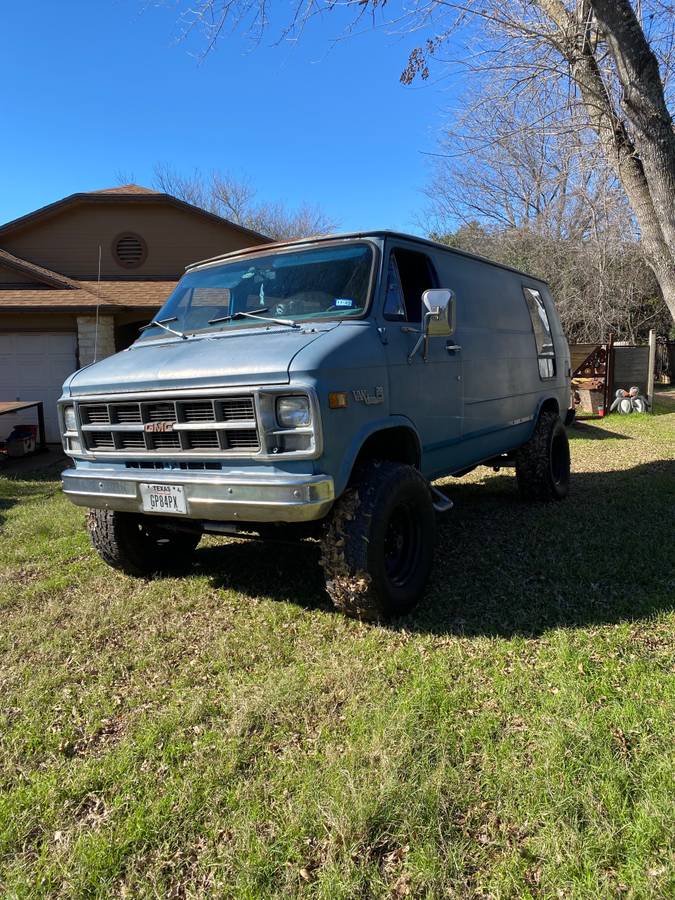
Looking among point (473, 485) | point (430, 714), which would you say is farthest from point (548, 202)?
point (430, 714)

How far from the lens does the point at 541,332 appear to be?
266 inches

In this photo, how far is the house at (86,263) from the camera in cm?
1239

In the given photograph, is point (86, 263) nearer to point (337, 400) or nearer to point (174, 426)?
point (174, 426)

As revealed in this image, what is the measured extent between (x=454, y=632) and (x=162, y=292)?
11.0 m

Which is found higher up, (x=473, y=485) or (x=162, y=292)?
(x=162, y=292)

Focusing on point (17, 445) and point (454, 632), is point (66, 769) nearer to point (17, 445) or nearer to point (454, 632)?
point (454, 632)

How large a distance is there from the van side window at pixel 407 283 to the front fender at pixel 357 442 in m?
0.67

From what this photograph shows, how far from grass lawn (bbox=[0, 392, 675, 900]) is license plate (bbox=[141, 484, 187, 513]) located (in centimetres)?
77

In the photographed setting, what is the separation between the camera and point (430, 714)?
2824mm

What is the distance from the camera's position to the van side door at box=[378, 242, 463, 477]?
156 inches

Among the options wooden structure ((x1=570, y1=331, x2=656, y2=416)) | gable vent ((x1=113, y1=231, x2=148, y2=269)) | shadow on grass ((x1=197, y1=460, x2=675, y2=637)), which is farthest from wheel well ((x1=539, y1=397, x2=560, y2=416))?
gable vent ((x1=113, y1=231, x2=148, y2=269))

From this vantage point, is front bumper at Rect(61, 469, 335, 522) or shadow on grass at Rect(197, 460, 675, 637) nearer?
front bumper at Rect(61, 469, 335, 522)

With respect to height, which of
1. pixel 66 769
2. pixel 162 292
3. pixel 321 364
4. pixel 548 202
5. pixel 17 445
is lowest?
pixel 66 769

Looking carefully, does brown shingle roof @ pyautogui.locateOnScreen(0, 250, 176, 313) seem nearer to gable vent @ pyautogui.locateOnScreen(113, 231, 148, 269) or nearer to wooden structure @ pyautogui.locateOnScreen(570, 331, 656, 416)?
gable vent @ pyautogui.locateOnScreen(113, 231, 148, 269)
